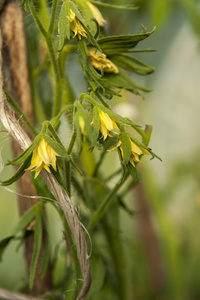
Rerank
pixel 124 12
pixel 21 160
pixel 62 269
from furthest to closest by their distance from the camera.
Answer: pixel 124 12
pixel 62 269
pixel 21 160

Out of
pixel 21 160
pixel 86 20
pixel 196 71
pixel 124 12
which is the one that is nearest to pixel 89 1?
pixel 86 20

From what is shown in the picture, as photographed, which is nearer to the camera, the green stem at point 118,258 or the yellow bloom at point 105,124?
the yellow bloom at point 105,124

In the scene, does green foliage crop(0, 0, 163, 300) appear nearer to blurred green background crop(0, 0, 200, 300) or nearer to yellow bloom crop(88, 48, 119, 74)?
yellow bloom crop(88, 48, 119, 74)

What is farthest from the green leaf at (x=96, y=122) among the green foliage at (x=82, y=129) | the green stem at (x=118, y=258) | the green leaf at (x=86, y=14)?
the green stem at (x=118, y=258)

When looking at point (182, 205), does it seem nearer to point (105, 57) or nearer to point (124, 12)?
point (124, 12)

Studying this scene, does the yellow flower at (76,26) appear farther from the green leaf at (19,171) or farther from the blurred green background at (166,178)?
the blurred green background at (166,178)

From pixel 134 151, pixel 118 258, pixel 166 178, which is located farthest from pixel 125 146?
pixel 166 178

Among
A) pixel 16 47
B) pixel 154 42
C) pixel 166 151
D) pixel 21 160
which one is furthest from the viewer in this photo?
pixel 166 151

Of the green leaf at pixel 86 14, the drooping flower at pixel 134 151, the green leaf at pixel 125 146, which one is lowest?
the drooping flower at pixel 134 151
